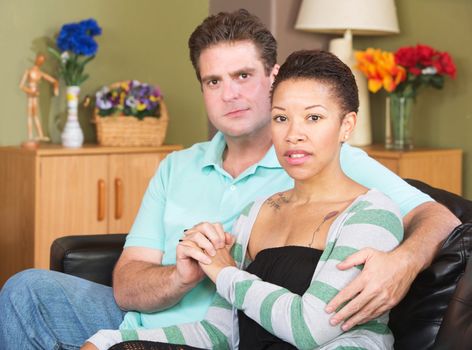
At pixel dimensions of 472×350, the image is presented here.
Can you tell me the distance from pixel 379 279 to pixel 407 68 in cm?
244

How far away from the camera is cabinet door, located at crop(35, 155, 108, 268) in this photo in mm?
3928

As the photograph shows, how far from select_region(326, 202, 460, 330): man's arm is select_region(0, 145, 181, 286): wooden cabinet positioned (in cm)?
249

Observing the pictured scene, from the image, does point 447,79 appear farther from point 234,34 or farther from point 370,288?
point 370,288

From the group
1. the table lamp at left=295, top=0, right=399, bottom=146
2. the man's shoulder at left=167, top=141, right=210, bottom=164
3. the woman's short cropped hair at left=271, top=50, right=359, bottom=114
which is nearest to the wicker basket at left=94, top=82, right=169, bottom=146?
the table lamp at left=295, top=0, right=399, bottom=146

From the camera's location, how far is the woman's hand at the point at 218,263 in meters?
1.82

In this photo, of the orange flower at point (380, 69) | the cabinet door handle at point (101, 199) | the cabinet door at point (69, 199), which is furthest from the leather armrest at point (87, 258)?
the orange flower at point (380, 69)

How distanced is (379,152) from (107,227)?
1.34m

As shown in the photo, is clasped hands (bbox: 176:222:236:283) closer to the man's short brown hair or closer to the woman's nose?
the woman's nose

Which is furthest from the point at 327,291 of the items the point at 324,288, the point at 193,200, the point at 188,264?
the point at 193,200

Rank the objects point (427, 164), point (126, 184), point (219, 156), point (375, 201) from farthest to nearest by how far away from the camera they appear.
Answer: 1. point (126, 184)
2. point (427, 164)
3. point (219, 156)
4. point (375, 201)

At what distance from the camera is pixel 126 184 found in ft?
13.8

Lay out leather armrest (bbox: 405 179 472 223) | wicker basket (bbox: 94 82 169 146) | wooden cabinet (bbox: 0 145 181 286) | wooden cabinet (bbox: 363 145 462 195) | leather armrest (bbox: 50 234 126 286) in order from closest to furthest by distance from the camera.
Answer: leather armrest (bbox: 405 179 472 223)
leather armrest (bbox: 50 234 126 286)
wooden cabinet (bbox: 363 145 462 195)
wooden cabinet (bbox: 0 145 181 286)
wicker basket (bbox: 94 82 169 146)

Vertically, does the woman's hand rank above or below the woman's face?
below

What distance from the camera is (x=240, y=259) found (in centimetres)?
193
